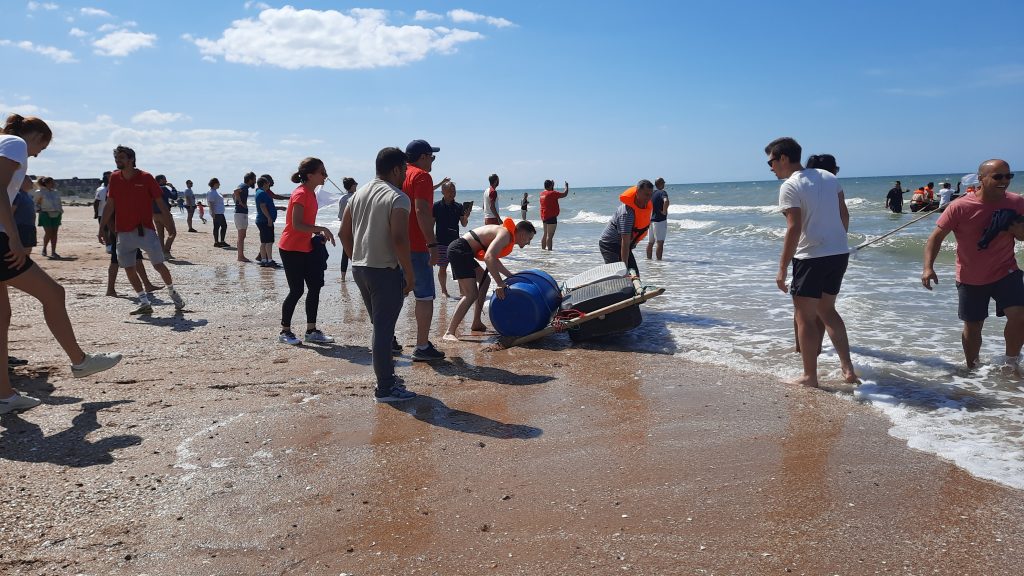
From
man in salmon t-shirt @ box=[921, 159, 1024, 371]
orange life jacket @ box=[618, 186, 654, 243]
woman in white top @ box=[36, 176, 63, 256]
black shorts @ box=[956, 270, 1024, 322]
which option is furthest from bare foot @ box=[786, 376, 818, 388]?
woman in white top @ box=[36, 176, 63, 256]

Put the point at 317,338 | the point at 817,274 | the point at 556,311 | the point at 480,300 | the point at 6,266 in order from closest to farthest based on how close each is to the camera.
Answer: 1. the point at 6,266
2. the point at 817,274
3. the point at 317,338
4. the point at 556,311
5. the point at 480,300

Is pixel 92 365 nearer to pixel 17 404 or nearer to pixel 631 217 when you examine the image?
pixel 17 404

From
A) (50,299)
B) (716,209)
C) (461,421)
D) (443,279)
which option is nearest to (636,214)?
(443,279)

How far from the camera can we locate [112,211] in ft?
24.9

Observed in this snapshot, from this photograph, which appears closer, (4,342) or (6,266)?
(6,266)

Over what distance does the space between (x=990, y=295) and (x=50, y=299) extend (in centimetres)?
683

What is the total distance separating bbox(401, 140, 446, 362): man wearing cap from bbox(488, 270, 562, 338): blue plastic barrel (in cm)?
80

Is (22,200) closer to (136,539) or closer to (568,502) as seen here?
(136,539)

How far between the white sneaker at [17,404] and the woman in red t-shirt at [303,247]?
7.64ft

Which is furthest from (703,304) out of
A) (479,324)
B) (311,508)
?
(311,508)

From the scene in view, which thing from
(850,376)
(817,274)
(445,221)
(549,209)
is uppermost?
(549,209)

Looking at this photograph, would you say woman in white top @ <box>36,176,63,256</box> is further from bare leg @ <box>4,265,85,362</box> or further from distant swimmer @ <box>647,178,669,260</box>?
distant swimmer @ <box>647,178,669,260</box>

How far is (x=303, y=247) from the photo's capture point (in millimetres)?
6367

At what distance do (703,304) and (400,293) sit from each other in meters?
5.23
